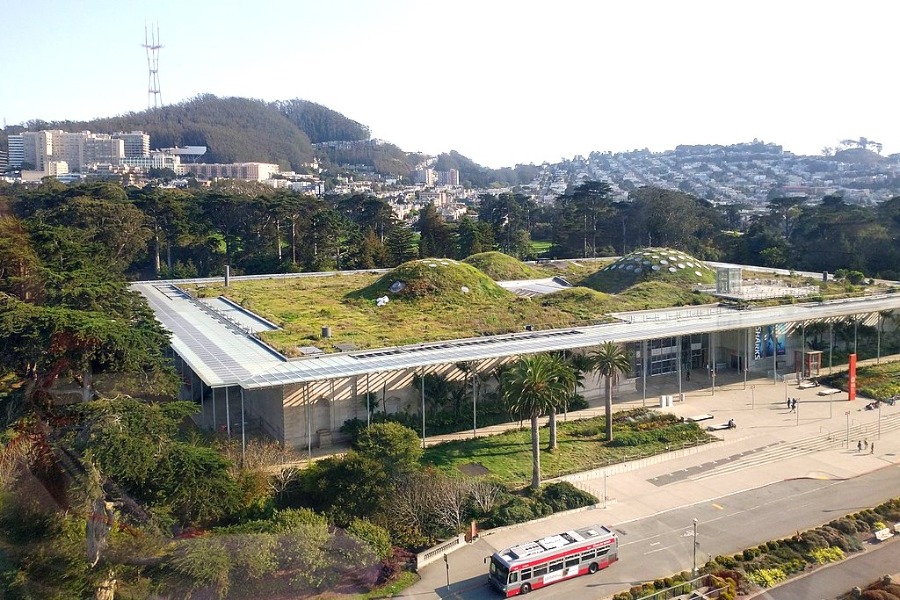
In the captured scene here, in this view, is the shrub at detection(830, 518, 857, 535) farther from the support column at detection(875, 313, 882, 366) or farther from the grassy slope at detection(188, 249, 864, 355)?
the support column at detection(875, 313, 882, 366)

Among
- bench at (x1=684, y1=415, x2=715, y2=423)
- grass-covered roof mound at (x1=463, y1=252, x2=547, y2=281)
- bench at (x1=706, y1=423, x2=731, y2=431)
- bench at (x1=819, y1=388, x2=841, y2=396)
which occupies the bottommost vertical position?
bench at (x1=706, y1=423, x2=731, y2=431)

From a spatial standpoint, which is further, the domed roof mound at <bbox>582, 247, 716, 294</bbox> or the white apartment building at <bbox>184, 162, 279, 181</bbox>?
the white apartment building at <bbox>184, 162, 279, 181</bbox>

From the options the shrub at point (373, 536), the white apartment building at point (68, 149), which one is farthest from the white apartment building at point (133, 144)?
the shrub at point (373, 536)

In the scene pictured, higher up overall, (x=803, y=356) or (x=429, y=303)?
(x=429, y=303)

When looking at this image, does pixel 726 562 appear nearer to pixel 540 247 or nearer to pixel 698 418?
pixel 698 418

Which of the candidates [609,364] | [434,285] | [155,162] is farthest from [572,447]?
[155,162]

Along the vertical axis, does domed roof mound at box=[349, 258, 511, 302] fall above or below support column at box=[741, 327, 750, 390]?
above

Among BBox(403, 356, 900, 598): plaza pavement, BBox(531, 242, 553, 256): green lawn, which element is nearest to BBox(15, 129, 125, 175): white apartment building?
BBox(531, 242, 553, 256): green lawn

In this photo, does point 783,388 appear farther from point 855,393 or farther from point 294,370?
point 294,370
